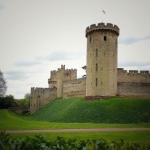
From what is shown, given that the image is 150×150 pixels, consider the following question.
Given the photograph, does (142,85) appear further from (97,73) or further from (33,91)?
(33,91)

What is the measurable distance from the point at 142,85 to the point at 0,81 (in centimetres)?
3896

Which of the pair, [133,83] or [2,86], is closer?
[133,83]

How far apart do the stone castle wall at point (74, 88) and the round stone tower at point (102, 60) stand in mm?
6369

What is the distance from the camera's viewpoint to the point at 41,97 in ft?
186

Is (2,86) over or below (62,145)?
over

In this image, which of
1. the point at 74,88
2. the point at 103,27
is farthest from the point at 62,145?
the point at 74,88

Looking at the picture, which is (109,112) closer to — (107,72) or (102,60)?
(107,72)

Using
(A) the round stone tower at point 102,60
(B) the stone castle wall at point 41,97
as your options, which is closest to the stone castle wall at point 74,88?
(B) the stone castle wall at point 41,97

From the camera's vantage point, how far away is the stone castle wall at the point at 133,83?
4127 cm

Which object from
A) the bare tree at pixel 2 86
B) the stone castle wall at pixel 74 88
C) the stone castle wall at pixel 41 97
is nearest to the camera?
the stone castle wall at pixel 74 88

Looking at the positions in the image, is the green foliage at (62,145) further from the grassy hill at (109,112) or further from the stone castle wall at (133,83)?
the stone castle wall at (133,83)

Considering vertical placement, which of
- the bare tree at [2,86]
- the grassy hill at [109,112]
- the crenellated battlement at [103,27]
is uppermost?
the crenellated battlement at [103,27]

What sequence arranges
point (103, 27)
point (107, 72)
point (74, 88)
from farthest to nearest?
point (74, 88) → point (103, 27) → point (107, 72)

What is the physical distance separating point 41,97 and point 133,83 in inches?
876
